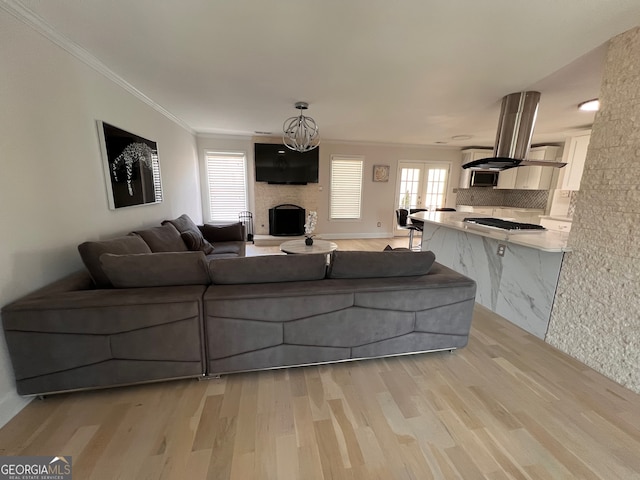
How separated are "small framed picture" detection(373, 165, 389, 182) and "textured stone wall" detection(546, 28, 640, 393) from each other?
4719mm

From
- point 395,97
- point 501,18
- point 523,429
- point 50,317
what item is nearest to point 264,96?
point 395,97

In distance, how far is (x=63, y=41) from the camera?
1.91 m

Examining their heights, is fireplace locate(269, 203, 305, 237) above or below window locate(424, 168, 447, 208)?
below

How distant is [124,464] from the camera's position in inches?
49.0

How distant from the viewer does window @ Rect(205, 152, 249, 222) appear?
19.1 feet

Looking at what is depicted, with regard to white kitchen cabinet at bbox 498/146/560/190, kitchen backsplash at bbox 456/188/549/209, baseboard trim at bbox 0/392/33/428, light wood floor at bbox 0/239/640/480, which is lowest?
light wood floor at bbox 0/239/640/480

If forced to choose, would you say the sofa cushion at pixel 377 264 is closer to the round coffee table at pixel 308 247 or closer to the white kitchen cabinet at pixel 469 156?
the round coffee table at pixel 308 247

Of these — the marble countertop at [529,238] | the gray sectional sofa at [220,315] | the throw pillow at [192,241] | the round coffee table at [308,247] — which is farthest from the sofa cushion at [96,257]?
the marble countertop at [529,238]

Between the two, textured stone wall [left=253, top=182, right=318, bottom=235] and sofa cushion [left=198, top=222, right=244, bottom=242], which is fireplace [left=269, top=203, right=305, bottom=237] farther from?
sofa cushion [left=198, top=222, right=244, bottom=242]

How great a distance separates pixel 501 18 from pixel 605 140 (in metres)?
1.19

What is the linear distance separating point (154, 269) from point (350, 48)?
2160 mm

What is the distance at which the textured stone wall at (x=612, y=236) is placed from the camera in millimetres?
1751

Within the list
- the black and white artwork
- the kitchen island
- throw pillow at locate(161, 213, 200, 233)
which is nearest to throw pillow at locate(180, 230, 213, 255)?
throw pillow at locate(161, 213, 200, 233)

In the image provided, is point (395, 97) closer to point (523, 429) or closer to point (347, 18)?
point (347, 18)
